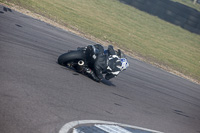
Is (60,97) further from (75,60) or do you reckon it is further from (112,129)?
(75,60)

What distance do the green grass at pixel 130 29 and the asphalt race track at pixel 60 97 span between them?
8844 millimetres

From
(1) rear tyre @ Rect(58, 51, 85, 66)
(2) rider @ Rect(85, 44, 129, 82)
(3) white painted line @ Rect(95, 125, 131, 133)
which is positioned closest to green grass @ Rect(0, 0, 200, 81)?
(2) rider @ Rect(85, 44, 129, 82)

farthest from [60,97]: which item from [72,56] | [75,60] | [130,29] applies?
[130,29]

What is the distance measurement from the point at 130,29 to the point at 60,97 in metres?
21.2

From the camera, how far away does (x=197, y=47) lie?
2889 cm

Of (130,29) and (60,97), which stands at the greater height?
(60,97)

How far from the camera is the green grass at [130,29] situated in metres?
20.7

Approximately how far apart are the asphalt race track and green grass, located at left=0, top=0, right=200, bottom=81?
29.0ft

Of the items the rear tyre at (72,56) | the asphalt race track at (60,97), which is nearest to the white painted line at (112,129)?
the asphalt race track at (60,97)

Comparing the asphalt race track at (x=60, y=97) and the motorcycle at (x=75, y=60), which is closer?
the asphalt race track at (x=60, y=97)

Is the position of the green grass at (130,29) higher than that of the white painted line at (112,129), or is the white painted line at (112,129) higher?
the white painted line at (112,129)

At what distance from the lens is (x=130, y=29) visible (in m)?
26.8

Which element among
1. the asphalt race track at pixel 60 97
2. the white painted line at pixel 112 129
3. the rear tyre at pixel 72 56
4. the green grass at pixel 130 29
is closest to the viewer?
the asphalt race track at pixel 60 97

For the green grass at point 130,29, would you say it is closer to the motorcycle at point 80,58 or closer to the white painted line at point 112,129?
the motorcycle at point 80,58
